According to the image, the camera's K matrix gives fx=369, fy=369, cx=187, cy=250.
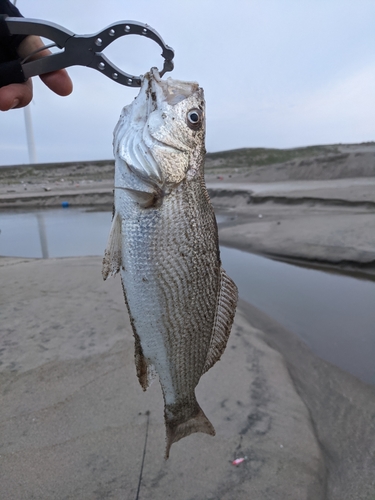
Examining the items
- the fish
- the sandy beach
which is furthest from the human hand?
the sandy beach

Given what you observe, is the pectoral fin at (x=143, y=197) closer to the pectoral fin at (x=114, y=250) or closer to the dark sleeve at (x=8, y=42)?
the pectoral fin at (x=114, y=250)

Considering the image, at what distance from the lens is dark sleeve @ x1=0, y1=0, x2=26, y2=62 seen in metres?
1.92

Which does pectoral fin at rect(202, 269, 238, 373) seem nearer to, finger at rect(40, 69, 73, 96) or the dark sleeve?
finger at rect(40, 69, 73, 96)

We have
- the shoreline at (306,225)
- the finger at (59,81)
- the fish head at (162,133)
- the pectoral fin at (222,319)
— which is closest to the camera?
the fish head at (162,133)

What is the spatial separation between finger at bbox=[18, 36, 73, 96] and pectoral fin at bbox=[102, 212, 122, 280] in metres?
1.04

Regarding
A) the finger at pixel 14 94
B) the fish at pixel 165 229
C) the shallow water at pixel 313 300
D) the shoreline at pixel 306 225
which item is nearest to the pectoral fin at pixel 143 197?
the fish at pixel 165 229

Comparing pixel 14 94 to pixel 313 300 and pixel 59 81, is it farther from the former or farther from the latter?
pixel 313 300

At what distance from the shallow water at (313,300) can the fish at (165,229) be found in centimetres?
307

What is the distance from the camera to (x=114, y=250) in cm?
174

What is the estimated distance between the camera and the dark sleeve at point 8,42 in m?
1.92

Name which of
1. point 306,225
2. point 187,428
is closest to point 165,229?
point 187,428

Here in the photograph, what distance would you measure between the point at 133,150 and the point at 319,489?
2663 millimetres

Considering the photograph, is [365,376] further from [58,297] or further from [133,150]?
[58,297]

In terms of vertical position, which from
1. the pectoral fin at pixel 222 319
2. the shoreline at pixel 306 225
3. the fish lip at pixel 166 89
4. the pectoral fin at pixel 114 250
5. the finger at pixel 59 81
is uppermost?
the finger at pixel 59 81
